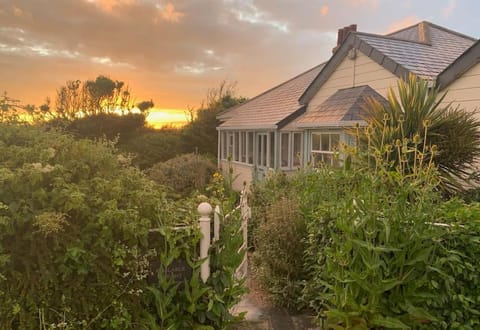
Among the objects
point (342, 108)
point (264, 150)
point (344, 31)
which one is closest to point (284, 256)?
point (342, 108)

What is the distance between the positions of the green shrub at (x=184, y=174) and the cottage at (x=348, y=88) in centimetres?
188

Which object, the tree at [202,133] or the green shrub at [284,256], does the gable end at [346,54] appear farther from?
the tree at [202,133]

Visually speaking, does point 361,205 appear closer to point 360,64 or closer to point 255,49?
point 360,64

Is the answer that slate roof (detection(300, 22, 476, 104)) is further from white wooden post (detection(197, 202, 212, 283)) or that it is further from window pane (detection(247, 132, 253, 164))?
white wooden post (detection(197, 202, 212, 283))

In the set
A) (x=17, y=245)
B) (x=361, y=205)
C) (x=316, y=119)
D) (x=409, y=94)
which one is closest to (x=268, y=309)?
(x=361, y=205)

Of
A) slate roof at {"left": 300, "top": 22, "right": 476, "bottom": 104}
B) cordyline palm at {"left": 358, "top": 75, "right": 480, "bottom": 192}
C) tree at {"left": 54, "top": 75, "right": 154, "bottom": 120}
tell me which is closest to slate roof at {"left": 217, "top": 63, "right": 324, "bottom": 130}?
slate roof at {"left": 300, "top": 22, "right": 476, "bottom": 104}

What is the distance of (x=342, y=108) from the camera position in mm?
9352

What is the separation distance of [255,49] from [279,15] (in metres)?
2.30

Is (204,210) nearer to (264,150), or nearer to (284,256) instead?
(284,256)

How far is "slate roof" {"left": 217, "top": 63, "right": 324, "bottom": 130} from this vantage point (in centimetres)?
1311

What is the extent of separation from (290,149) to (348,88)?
9.73ft

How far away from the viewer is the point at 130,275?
9.39ft

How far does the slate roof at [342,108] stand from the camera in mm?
8734

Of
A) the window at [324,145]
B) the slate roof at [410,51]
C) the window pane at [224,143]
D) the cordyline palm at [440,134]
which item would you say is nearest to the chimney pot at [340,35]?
the slate roof at [410,51]
